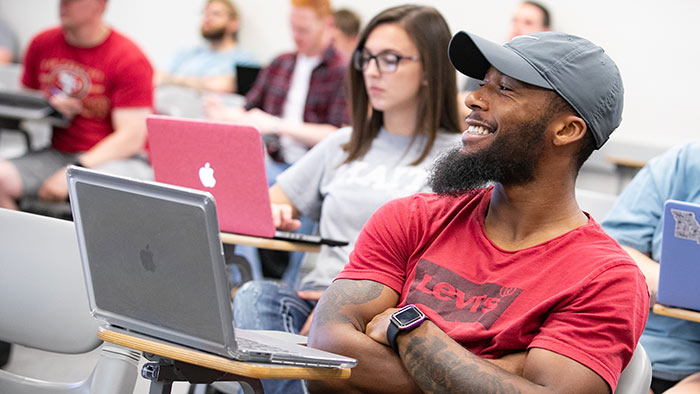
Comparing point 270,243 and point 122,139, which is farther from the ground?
point 270,243

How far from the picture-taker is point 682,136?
15.8 feet

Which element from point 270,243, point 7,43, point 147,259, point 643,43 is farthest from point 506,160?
point 7,43

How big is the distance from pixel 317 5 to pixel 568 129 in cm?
284

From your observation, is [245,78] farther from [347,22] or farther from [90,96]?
[90,96]

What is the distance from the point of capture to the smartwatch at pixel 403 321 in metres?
1.31

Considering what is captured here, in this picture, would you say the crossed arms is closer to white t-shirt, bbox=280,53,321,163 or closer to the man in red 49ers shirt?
the man in red 49ers shirt

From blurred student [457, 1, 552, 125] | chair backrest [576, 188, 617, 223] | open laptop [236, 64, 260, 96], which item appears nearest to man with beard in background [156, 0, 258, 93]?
open laptop [236, 64, 260, 96]

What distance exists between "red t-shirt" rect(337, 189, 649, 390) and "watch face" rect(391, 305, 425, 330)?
7 centimetres

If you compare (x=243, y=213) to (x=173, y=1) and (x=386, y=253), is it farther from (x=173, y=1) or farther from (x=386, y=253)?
(x=173, y=1)

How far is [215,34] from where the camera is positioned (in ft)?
19.8

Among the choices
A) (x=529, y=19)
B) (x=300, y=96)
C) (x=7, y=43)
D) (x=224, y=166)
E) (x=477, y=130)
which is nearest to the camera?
(x=477, y=130)

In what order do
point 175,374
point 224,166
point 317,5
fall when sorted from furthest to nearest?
point 317,5
point 224,166
point 175,374

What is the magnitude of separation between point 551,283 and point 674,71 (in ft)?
12.8

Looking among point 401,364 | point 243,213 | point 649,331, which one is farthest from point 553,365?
point 243,213
